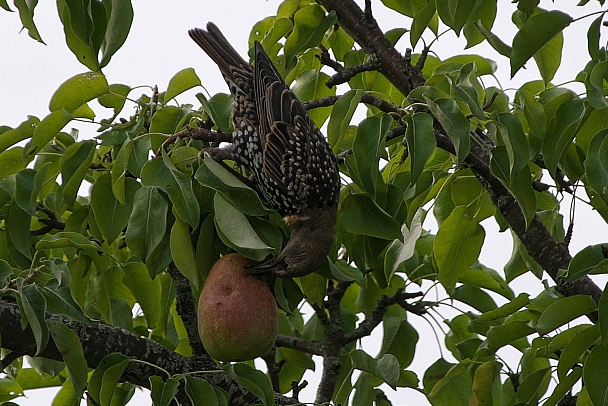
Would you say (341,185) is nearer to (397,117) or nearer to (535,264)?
(397,117)

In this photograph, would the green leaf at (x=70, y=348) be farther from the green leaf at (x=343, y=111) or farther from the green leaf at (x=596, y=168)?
the green leaf at (x=596, y=168)

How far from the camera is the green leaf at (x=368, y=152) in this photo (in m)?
1.94

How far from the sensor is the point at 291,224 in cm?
232

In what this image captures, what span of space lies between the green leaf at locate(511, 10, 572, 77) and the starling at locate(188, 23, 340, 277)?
591mm

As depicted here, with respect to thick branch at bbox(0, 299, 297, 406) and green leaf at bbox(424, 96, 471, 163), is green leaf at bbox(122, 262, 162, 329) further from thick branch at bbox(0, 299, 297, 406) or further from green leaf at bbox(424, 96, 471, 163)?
green leaf at bbox(424, 96, 471, 163)

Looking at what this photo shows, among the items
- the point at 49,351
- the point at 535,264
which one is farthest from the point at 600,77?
the point at 49,351

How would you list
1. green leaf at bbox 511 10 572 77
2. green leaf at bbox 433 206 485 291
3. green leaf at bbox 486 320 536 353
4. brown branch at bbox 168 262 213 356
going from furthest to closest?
green leaf at bbox 433 206 485 291
brown branch at bbox 168 262 213 356
green leaf at bbox 486 320 536 353
green leaf at bbox 511 10 572 77

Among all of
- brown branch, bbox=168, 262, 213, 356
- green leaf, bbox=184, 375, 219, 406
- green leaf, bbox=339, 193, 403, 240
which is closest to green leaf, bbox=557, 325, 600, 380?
green leaf, bbox=339, 193, 403, 240

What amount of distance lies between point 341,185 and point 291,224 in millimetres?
199

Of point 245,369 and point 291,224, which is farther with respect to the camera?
point 291,224

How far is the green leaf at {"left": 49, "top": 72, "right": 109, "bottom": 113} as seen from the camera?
2.28 meters

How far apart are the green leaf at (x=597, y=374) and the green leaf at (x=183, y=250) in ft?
2.98

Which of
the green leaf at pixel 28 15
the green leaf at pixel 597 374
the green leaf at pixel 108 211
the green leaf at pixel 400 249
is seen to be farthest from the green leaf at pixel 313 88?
the green leaf at pixel 597 374

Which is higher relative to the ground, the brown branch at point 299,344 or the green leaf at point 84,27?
the green leaf at point 84,27
